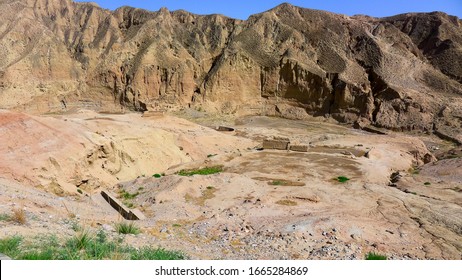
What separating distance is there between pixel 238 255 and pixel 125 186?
29.7 ft

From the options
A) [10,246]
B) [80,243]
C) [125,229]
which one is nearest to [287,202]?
[125,229]

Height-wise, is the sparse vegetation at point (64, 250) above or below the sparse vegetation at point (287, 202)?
above

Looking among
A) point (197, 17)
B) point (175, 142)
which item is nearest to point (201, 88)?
point (197, 17)

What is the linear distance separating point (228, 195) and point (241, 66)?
4575cm

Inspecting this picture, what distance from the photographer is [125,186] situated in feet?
50.0

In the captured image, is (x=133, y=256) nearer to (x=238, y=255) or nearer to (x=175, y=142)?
(x=238, y=255)

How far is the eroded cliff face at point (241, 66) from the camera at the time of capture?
167 feet

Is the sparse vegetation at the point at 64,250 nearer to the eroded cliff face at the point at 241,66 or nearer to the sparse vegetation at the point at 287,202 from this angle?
the sparse vegetation at the point at 287,202

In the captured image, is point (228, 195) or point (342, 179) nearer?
point (228, 195)

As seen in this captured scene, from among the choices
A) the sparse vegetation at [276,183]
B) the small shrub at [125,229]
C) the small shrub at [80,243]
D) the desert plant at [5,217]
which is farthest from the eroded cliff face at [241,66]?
the small shrub at [80,243]

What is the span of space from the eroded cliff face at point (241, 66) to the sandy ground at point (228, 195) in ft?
90.2

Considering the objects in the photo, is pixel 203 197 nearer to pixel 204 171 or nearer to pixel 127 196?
pixel 127 196

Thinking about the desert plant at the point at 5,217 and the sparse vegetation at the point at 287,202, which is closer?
the desert plant at the point at 5,217

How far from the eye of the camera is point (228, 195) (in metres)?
13.2
